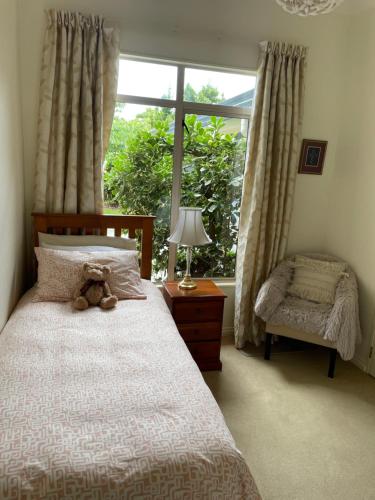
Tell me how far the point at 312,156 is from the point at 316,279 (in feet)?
3.49

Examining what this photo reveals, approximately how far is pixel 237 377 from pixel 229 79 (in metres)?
2.34

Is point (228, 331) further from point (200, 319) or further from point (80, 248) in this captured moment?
A: point (80, 248)

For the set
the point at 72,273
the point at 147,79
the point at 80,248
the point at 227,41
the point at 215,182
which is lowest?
the point at 72,273

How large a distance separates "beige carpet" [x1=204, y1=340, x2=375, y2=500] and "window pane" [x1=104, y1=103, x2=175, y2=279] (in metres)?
1.40

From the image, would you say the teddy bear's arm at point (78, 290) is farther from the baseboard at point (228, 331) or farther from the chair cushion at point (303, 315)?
the baseboard at point (228, 331)

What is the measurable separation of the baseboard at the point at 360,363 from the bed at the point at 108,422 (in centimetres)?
183

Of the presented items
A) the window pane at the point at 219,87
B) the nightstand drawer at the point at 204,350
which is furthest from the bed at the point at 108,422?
the window pane at the point at 219,87

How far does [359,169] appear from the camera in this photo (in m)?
2.98

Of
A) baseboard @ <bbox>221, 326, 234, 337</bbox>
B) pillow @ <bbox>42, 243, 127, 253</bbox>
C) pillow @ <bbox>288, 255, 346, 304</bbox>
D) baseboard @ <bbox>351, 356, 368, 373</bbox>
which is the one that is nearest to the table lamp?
pillow @ <bbox>42, 243, 127, 253</bbox>

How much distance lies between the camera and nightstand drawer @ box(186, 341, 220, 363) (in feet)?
8.78

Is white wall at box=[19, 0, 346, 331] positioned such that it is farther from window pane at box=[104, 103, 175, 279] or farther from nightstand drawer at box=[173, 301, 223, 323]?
nightstand drawer at box=[173, 301, 223, 323]

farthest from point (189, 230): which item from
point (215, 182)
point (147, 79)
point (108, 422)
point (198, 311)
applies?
point (108, 422)

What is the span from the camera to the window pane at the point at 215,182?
304cm

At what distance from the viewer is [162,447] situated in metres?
1.11
